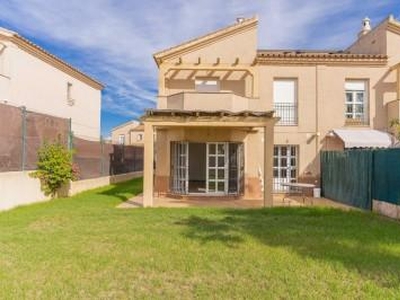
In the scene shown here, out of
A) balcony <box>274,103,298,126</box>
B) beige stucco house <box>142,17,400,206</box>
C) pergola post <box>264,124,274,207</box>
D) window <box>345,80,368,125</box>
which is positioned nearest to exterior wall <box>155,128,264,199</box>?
beige stucco house <box>142,17,400,206</box>

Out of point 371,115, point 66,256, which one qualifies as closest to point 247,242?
point 66,256

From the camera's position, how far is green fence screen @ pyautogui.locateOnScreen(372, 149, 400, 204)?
16.5 m

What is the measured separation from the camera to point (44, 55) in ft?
107

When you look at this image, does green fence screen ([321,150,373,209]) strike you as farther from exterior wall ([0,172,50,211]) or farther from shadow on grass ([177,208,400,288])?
exterior wall ([0,172,50,211])

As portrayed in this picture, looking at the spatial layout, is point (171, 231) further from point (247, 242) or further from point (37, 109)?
point (37, 109)

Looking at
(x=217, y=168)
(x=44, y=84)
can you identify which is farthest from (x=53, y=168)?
(x=44, y=84)

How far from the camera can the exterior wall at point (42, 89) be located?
2811 centimetres

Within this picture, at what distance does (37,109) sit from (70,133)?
1014 centimetres

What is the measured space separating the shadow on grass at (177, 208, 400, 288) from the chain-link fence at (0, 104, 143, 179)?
8485 mm

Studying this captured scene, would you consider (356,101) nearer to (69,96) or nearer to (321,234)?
(321,234)

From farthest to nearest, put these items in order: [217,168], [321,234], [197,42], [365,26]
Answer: [365,26] → [197,42] → [217,168] → [321,234]

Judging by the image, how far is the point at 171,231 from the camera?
12789 millimetres

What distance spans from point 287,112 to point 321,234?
15458mm

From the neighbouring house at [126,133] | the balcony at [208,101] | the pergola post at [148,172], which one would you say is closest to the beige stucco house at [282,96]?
the balcony at [208,101]
